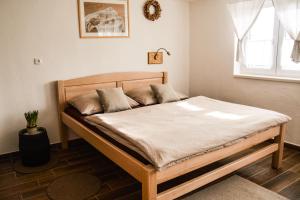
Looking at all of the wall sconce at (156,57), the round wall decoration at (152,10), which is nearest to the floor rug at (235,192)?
the wall sconce at (156,57)

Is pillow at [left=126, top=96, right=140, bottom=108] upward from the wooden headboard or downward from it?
downward

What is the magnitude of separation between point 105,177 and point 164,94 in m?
1.42

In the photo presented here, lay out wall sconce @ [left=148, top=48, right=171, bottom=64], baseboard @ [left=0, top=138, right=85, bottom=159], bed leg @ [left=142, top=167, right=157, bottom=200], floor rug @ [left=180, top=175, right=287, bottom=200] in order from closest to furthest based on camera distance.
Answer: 1. bed leg @ [left=142, top=167, right=157, bottom=200]
2. floor rug @ [left=180, top=175, right=287, bottom=200]
3. baseboard @ [left=0, top=138, right=85, bottom=159]
4. wall sconce @ [left=148, top=48, right=171, bottom=64]

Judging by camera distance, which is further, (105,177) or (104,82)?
(104,82)

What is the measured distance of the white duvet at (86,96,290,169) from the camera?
6.35 feet

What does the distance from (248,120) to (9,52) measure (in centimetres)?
279

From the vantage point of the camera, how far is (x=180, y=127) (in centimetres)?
239

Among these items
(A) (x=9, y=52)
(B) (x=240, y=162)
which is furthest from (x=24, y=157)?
(B) (x=240, y=162)

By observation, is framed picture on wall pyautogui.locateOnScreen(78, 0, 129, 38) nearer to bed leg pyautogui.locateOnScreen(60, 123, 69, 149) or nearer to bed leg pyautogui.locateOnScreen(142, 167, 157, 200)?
bed leg pyautogui.locateOnScreen(60, 123, 69, 149)

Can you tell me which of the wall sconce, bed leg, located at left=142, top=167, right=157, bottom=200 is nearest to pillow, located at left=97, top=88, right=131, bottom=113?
the wall sconce

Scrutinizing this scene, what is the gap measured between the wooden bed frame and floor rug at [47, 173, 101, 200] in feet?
1.28

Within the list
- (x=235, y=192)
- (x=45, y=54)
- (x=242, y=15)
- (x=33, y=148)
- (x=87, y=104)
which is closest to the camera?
(x=235, y=192)

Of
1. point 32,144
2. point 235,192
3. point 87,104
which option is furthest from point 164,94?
point 32,144

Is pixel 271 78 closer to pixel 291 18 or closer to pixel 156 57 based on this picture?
pixel 291 18
